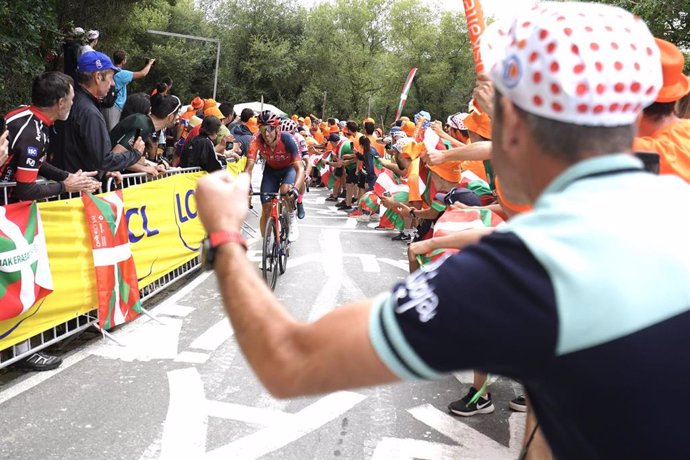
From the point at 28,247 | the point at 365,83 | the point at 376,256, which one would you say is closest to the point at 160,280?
the point at 28,247

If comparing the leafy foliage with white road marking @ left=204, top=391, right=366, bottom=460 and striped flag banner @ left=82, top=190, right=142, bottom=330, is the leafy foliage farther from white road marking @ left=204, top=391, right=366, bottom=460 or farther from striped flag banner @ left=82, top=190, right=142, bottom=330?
white road marking @ left=204, top=391, right=366, bottom=460

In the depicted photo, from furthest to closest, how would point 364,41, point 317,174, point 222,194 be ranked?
point 364,41 < point 317,174 < point 222,194

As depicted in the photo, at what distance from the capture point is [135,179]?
7188mm

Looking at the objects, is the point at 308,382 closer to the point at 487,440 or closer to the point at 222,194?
the point at 222,194

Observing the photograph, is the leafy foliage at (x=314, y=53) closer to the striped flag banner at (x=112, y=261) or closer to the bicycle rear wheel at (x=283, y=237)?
the bicycle rear wheel at (x=283, y=237)

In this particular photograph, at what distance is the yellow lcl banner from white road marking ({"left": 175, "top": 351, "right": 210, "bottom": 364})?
0.99 meters

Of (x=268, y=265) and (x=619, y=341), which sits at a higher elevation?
(x=619, y=341)

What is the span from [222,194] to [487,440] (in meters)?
3.56

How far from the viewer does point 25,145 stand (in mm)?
4992

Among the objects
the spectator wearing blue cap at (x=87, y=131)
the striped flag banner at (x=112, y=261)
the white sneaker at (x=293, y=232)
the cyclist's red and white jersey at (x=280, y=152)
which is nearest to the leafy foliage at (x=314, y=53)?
the white sneaker at (x=293, y=232)

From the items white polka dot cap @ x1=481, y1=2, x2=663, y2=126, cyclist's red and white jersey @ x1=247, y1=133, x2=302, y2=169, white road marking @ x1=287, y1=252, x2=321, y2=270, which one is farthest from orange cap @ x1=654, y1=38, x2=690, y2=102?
white road marking @ x1=287, y1=252, x2=321, y2=270

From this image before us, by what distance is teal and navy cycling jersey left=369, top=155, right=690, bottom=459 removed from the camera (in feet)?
3.32

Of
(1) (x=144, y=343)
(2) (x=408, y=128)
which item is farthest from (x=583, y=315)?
(2) (x=408, y=128)

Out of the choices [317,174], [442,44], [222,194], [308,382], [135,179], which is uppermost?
[442,44]
